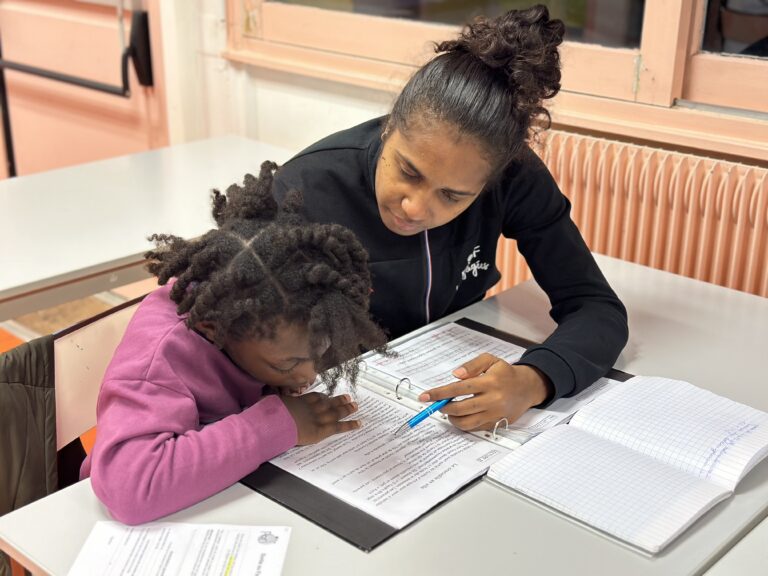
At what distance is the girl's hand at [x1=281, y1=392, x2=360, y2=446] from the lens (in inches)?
45.1

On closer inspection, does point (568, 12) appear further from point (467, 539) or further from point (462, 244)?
point (467, 539)

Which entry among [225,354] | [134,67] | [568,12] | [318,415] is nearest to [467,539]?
[318,415]

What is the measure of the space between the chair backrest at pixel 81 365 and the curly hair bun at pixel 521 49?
2.19ft

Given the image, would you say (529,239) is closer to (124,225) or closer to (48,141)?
(124,225)

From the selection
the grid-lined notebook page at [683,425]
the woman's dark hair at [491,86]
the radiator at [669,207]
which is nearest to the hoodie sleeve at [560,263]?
the grid-lined notebook page at [683,425]

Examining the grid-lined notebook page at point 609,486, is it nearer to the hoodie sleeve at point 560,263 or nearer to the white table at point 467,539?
the white table at point 467,539

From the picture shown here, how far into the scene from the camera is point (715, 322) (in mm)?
1610

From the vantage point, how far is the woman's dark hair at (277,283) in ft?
3.48

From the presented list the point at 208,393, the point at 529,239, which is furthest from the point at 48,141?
the point at 208,393

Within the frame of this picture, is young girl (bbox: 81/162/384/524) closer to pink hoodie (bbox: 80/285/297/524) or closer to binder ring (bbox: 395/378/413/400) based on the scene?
pink hoodie (bbox: 80/285/297/524)

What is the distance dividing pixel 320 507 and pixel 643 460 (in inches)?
16.6

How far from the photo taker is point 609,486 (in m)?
1.09

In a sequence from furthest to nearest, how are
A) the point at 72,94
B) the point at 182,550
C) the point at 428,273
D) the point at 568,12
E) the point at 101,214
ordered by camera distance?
the point at 72,94
the point at 568,12
the point at 101,214
the point at 428,273
the point at 182,550

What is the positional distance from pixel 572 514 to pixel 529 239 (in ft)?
2.29
